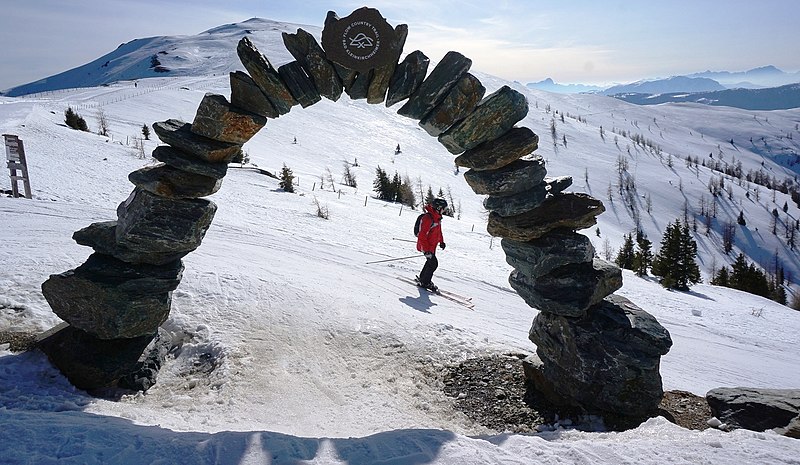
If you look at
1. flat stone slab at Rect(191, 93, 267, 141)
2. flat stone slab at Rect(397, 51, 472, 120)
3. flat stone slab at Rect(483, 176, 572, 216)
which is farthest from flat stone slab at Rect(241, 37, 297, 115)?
flat stone slab at Rect(483, 176, 572, 216)

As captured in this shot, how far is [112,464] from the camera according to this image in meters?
3.58

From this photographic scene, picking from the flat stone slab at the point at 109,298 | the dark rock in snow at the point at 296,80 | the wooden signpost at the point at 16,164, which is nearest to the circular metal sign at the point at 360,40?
the dark rock in snow at the point at 296,80

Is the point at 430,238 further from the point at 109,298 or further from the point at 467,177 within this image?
the point at 109,298

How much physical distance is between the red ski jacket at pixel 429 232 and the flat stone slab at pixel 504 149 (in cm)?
495

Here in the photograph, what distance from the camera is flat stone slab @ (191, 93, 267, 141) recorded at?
6078mm

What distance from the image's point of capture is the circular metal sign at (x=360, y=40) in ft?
19.6

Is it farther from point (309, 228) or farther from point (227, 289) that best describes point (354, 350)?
point (309, 228)

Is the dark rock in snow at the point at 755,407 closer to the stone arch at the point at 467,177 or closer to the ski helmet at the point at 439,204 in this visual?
the stone arch at the point at 467,177

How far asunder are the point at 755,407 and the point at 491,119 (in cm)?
522

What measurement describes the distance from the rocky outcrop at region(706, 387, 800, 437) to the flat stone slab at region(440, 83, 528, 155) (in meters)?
4.93

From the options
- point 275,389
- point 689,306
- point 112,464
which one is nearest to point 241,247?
point 275,389

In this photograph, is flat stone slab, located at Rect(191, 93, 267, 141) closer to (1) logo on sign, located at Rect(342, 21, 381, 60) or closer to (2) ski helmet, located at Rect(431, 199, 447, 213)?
(1) logo on sign, located at Rect(342, 21, 381, 60)

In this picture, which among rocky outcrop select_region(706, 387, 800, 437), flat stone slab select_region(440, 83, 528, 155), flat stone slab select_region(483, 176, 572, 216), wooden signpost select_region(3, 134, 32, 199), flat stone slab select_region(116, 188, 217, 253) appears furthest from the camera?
wooden signpost select_region(3, 134, 32, 199)

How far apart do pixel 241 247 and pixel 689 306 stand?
13.8 meters
